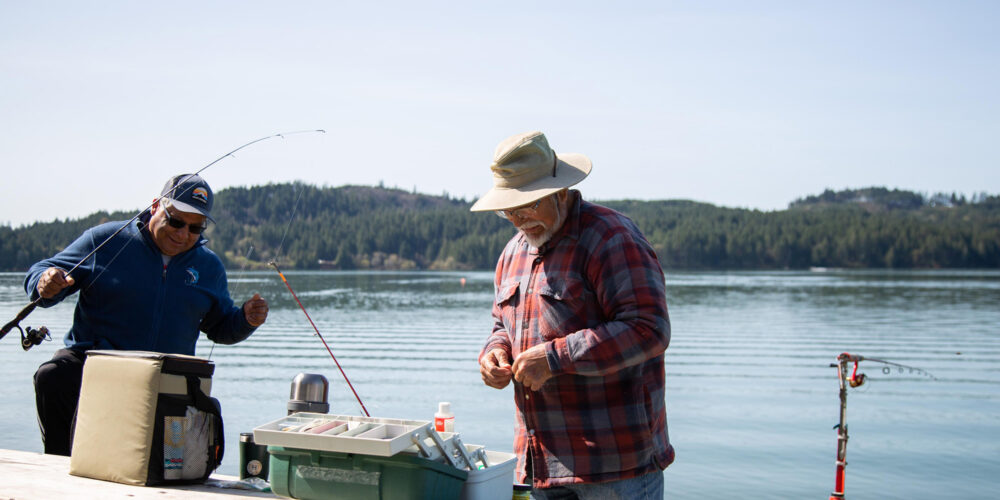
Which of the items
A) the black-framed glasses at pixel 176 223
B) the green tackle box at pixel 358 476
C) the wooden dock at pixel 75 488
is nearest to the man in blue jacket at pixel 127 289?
the black-framed glasses at pixel 176 223

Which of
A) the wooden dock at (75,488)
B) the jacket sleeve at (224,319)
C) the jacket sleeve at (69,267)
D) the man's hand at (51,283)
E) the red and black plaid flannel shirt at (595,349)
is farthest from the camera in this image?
the jacket sleeve at (224,319)

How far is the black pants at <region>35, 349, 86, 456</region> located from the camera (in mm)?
3432

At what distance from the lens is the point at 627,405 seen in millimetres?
2566

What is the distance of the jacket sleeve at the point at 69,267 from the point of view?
3408 millimetres

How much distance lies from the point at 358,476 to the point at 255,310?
56.8 inches

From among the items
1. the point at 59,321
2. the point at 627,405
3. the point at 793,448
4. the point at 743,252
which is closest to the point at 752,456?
the point at 793,448

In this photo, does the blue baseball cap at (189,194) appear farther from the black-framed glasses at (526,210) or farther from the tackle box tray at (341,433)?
the black-framed glasses at (526,210)

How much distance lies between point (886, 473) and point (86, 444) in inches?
398

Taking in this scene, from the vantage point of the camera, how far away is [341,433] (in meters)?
2.64

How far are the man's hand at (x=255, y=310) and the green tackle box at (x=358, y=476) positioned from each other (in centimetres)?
116

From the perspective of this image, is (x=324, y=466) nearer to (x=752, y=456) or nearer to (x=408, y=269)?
(x=752, y=456)


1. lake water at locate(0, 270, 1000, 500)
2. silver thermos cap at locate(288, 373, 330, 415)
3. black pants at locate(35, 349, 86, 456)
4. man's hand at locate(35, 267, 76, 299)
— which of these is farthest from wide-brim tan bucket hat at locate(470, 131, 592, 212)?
lake water at locate(0, 270, 1000, 500)

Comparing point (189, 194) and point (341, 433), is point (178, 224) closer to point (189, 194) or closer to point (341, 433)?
point (189, 194)

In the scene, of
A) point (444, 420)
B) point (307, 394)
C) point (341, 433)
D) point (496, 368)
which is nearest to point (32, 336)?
point (307, 394)
